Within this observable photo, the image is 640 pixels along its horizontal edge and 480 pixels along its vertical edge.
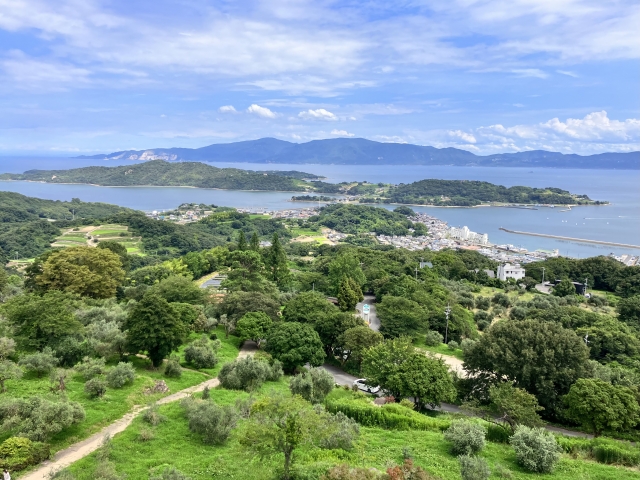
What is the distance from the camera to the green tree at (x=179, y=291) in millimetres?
24281

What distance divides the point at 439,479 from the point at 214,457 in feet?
17.0

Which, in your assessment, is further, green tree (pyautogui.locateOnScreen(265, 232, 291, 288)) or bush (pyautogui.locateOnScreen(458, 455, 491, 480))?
green tree (pyautogui.locateOnScreen(265, 232, 291, 288))

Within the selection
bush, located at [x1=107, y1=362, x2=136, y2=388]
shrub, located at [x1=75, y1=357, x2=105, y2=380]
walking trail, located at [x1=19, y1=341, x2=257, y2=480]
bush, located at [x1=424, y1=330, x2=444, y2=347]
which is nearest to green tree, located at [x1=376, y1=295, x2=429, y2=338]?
bush, located at [x1=424, y1=330, x2=444, y2=347]

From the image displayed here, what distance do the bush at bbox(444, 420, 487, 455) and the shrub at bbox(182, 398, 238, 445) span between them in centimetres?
556

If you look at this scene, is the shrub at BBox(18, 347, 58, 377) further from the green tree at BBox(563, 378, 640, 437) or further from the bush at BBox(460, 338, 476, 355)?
the green tree at BBox(563, 378, 640, 437)

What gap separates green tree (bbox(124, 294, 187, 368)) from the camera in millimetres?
15570

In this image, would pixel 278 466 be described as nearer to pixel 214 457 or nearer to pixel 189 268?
pixel 214 457

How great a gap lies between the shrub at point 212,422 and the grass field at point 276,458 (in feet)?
0.64

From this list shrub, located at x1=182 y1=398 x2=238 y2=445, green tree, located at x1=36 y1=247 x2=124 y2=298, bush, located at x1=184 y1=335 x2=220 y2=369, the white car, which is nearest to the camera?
shrub, located at x1=182 y1=398 x2=238 y2=445

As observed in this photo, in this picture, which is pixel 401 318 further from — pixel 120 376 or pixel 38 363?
pixel 38 363

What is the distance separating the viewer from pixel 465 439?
10430 millimetres

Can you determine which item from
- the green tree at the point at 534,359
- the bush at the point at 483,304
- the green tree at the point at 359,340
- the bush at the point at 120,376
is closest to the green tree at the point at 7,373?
the bush at the point at 120,376

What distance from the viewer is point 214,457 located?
10.2 m

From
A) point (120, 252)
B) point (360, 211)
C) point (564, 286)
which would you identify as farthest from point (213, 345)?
point (360, 211)
